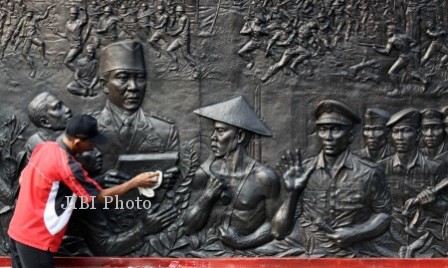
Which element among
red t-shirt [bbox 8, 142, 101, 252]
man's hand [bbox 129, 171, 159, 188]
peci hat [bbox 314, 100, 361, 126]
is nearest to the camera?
red t-shirt [bbox 8, 142, 101, 252]

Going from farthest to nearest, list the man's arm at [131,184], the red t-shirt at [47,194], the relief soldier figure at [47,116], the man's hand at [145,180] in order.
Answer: the relief soldier figure at [47,116] < the man's hand at [145,180] < the man's arm at [131,184] < the red t-shirt at [47,194]

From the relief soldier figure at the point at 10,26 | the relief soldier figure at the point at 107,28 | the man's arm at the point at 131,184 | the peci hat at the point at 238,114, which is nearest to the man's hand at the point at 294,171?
the peci hat at the point at 238,114

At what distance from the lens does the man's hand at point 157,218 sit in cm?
578

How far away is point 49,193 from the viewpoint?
5031 millimetres

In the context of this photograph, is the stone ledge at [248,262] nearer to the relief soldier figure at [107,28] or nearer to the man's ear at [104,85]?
the man's ear at [104,85]

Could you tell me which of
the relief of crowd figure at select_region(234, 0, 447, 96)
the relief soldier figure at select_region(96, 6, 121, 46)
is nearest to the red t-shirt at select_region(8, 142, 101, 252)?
the relief soldier figure at select_region(96, 6, 121, 46)

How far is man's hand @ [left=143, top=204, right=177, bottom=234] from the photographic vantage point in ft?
19.0

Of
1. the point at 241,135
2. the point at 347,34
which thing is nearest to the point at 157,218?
the point at 241,135

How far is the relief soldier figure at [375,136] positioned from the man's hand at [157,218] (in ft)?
5.81

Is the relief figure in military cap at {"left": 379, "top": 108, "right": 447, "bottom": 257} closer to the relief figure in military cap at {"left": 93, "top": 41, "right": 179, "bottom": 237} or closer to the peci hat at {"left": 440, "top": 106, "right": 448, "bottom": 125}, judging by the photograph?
the peci hat at {"left": 440, "top": 106, "right": 448, "bottom": 125}

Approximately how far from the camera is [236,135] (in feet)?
18.9

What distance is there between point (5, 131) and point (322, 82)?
293 centimetres

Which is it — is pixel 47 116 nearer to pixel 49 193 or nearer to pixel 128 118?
pixel 128 118

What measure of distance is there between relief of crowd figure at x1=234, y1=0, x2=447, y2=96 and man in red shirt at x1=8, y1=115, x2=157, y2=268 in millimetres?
1724
